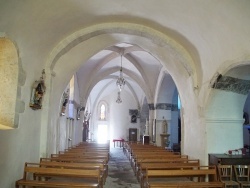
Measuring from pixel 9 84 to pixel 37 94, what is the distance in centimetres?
130

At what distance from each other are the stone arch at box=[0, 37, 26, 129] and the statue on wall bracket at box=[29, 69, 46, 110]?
88cm

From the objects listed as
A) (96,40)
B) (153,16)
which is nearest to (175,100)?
(96,40)

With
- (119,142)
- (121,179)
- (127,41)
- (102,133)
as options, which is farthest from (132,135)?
(121,179)

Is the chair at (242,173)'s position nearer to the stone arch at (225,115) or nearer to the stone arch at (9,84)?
the stone arch at (225,115)

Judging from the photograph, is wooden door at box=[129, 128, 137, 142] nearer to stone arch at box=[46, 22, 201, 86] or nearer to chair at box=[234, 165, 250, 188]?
stone arch at box=[46, 22, 201, 86]

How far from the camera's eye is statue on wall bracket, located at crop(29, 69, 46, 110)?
19.9 ft

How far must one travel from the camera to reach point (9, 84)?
4984 millimetres

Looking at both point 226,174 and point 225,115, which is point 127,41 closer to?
point 225,115

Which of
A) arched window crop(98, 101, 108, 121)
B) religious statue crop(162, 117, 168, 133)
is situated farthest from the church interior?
arched window crop(98, 101, 108, 121)

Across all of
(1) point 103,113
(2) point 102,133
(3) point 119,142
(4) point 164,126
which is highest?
(1) point 103,113

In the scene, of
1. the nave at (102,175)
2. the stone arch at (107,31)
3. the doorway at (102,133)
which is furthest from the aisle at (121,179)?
the doorway at (102,133)

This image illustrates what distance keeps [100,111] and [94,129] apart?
1.99m

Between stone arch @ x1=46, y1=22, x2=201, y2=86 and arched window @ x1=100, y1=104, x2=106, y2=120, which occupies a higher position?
stone arch @ x1=46, y1=22, x2=201, y2=86

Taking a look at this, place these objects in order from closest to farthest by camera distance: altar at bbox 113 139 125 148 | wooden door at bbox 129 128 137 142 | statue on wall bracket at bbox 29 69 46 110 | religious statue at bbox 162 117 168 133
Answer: statue on wall bracket at bbox 29 69 46 110 → religious statue at bbox 162 117 168 133 → altar at bbox 113 139 125 148 → wooden door at bbox 129 128 137 142
